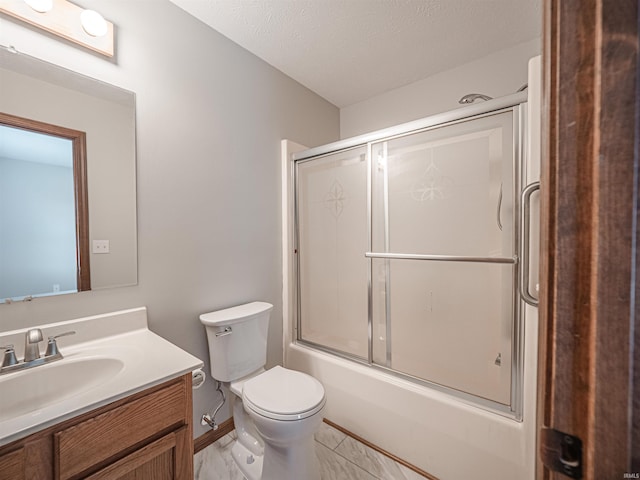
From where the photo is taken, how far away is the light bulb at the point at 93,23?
45.4 inches

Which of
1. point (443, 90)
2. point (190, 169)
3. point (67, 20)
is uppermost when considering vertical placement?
point (443, 90)

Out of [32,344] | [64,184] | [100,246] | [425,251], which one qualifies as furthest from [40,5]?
[425,251]

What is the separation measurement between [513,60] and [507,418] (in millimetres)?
2069

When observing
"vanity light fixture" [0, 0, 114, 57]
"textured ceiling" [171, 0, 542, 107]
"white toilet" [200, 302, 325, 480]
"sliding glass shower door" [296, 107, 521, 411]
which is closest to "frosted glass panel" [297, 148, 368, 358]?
"sliding glass shower door" [296, 107, 521, 411]

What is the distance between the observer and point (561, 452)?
0.34 metres

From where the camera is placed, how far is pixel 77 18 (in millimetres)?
1153

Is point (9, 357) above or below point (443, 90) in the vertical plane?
below

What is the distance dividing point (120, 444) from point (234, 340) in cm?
73

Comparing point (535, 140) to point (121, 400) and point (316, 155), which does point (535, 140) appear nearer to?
point (316, 155)

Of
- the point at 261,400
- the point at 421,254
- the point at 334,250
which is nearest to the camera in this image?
the point at 261,400

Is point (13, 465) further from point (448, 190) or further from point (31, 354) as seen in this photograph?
point (448, 190)

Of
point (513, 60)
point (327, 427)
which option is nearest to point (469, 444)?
point (327, 427)

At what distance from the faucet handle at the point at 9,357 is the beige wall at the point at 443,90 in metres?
2.52

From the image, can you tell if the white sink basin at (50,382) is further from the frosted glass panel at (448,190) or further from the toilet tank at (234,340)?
the frosted glass panel at (448,190)
